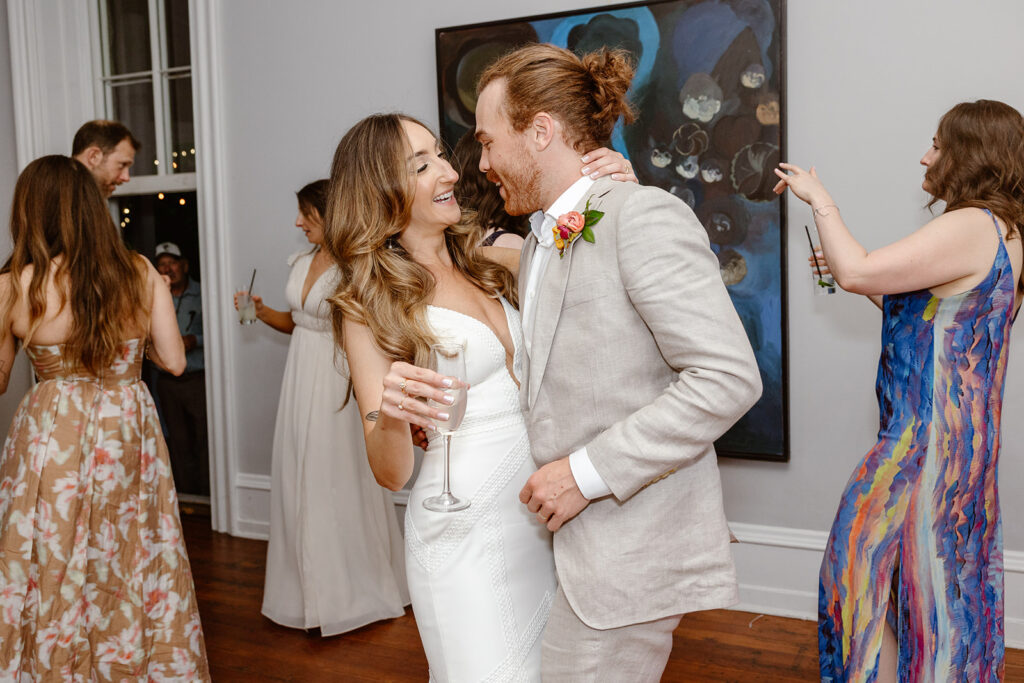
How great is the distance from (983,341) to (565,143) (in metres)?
1.29

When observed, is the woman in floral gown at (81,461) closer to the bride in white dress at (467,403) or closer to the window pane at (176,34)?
the bride in white dress at (467,403)

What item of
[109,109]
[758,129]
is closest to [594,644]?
[758,129]

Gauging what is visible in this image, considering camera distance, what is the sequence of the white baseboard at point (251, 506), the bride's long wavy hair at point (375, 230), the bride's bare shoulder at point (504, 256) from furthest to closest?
the white baseboard at point (251, 506) < the bride's bare shoulder at point (504, 256) < the bride's long wavy hair at point (375, 230)

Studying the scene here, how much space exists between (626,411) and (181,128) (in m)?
4.22

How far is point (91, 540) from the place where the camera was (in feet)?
8.94

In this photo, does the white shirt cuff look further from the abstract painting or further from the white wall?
the white wall

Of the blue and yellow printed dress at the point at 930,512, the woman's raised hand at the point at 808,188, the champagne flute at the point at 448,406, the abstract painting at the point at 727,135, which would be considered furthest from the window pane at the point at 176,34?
the blue and yellow printed dress at the point at 930,512

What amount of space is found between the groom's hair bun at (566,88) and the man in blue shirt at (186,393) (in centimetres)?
399

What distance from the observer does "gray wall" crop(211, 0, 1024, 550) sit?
10.0 feet

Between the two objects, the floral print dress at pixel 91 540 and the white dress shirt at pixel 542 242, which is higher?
the white dress shirt at pixel 542 242

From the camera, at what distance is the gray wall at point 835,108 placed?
305 cm

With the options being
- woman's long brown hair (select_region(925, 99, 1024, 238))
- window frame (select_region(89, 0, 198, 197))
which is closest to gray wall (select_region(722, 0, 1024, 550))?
woman's long brown hair (select_region(925, 99, 1024, 238))

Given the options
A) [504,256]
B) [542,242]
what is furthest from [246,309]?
[542,242]

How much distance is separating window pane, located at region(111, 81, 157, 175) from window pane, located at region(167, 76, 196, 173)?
5.9 inches
